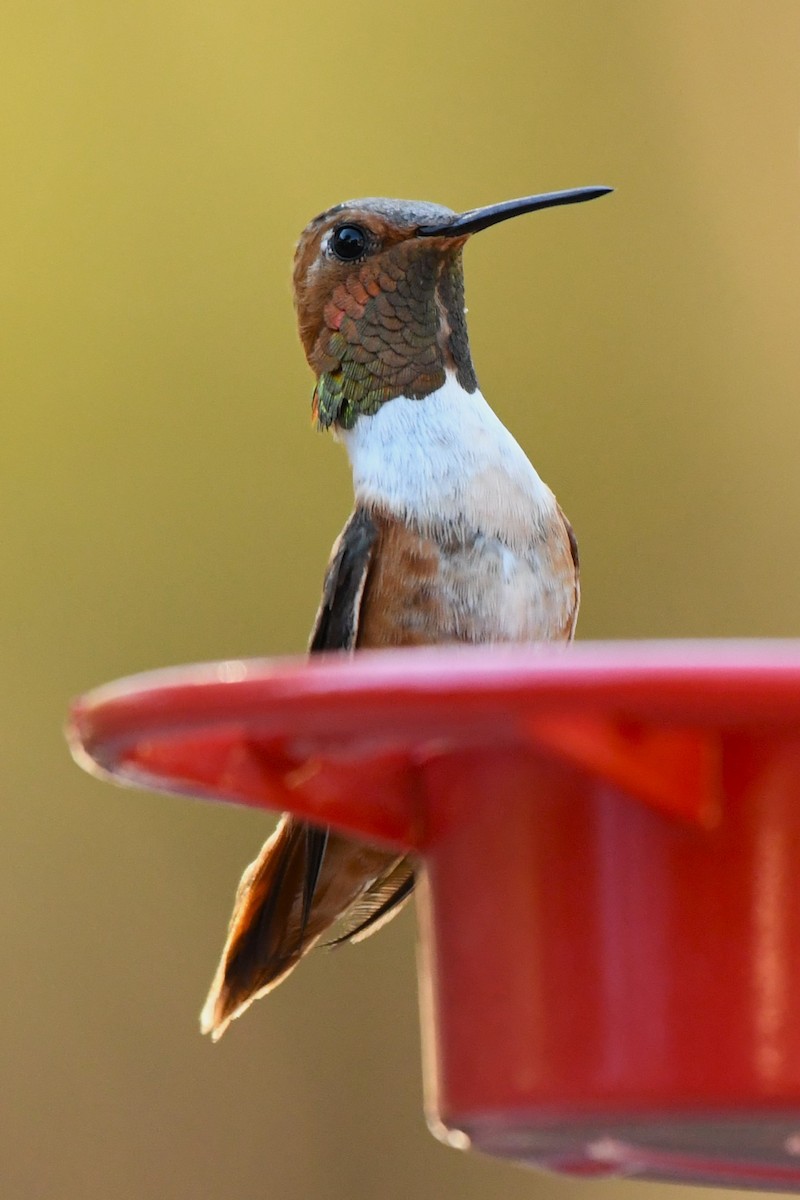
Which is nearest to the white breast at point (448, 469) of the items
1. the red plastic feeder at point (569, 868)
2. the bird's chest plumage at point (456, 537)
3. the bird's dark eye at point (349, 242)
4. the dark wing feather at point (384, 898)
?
the bird's chest plumage at point (456, 537)

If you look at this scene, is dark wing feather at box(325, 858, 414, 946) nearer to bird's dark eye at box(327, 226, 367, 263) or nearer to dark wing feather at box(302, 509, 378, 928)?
dark wing feather at box(302, 509, 378, 928)

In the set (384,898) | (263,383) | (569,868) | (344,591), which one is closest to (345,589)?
(344,591)

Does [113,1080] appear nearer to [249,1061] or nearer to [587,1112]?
[249,1061]

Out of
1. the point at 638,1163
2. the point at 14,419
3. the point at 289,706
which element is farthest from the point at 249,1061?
the point at 289,706

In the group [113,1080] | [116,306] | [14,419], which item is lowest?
[113,1080]

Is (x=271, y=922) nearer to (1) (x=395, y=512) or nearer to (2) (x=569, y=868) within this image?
(1) (x=395, y=512)
